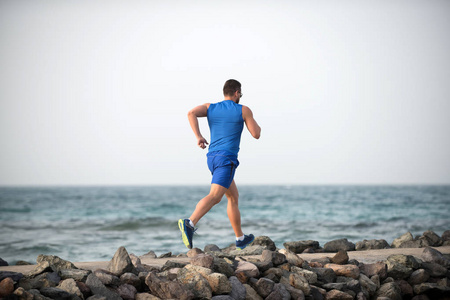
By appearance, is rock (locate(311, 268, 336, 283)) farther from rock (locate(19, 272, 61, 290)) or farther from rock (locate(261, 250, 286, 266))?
rock (locate(19, 272, 61, 290))

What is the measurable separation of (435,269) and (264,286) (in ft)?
6.63

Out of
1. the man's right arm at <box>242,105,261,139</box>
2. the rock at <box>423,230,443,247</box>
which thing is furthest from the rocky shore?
the rock at <box>423,230,443,247</box>

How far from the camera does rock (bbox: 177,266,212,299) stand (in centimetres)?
340

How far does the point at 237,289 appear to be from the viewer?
361 centimetres

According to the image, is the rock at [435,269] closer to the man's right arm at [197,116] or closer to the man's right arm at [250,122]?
the man's right arm at [250,122]

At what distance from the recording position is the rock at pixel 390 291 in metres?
4.15

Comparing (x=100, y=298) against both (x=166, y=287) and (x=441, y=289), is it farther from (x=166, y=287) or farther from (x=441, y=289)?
(x=441, y=289)

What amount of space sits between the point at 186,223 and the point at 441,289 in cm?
249

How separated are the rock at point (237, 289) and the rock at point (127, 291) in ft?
2.48

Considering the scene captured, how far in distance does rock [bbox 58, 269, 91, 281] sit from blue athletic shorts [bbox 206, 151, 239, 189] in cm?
164

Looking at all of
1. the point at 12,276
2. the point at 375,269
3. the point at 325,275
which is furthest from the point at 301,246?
the point at 12,276

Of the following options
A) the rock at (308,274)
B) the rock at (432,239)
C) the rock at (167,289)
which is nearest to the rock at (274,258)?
the rock at (308,274)

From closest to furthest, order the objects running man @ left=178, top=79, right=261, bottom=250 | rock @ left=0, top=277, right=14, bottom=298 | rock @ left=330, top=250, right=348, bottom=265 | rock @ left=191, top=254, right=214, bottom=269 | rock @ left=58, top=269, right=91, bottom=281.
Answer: rock @ left=0, top=277, right=14, bottom=298 < rock @ left=58, top=269, right=91, bottom=281 < rock @ left=191, top=254, right=214, bottom=269 < rock @ left=330, top=250, right=348, bottom=265 < running man @ left=178, top=79, right=261, bottom=250

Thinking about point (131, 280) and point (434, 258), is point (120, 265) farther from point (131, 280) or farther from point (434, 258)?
point (434, 258)
